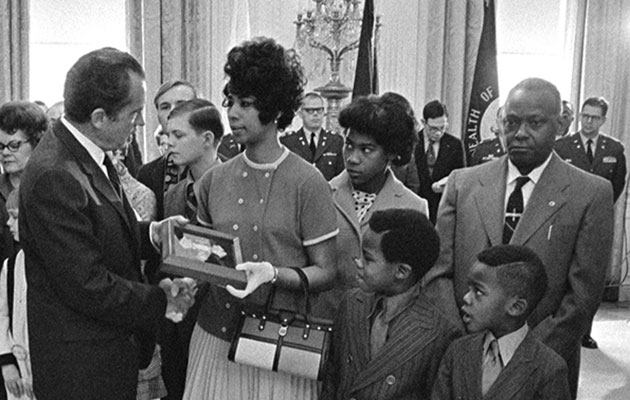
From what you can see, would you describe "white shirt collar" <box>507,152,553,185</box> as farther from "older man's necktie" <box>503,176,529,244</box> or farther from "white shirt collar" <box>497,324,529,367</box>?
"white shirt collar" <box>497,324,529,367</box>

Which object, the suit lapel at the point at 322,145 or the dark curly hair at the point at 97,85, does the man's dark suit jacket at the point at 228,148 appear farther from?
the dark curly hair at the point at 97,85

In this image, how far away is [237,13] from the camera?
656 centimetres

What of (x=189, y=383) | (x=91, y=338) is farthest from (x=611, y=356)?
(x=91, y=338)

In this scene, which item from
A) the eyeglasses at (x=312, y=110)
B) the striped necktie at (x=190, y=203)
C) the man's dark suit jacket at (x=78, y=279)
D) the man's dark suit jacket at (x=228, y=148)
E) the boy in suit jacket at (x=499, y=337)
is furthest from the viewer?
the eyeglasses at (x=312, y=110)

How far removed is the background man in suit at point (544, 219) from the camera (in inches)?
80.8

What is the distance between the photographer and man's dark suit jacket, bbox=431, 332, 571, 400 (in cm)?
189

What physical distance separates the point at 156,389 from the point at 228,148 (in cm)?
264

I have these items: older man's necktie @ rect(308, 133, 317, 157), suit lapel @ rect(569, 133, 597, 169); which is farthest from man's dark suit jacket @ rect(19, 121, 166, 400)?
suit lapel @ rect(569, 133, 597, 169)

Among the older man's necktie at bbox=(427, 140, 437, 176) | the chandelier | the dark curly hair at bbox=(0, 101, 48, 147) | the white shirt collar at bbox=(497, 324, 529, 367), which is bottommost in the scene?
the white shirt collar at bbox=(497, 324, 529, 367)

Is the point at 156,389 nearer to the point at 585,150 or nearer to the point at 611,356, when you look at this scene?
the point at 611,356

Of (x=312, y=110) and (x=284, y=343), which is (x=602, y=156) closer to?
(x=312, y=110)

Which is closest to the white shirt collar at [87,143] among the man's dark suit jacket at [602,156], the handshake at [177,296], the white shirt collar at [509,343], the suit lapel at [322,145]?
the handshake at [177,296]

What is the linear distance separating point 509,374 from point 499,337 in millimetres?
115

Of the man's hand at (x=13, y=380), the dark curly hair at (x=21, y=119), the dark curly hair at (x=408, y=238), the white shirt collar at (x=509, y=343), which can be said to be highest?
the dark curly hair at (x=21, y=119)
